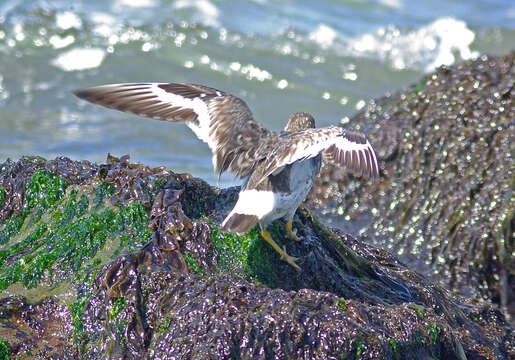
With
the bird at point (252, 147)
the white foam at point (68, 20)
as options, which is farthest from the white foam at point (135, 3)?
the bird at point (252, 147)

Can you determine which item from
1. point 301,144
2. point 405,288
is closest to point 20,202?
point 301,144

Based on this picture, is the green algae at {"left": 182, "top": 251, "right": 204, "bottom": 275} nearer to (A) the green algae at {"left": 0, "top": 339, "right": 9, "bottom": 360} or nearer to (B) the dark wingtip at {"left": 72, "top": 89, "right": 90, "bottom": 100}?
(A) the green algae at {"left": 0, "top": 339, "right": 9, "bottom": 360}

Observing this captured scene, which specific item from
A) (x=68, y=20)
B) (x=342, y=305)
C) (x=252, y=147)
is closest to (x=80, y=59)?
(x=68, y=20)

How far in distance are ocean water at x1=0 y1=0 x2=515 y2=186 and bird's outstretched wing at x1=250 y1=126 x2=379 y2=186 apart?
14.6 ft

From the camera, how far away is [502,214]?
207 inches

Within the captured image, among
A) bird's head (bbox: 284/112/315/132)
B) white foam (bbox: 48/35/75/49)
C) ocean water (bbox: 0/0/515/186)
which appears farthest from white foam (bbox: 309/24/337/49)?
bird's head (bbox: 284/112/315/132)

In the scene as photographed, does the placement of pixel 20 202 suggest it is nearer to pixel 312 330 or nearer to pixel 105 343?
pixel 105 343

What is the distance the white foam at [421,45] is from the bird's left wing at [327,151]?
8.28 m

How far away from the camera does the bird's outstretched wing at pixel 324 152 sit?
151 inches

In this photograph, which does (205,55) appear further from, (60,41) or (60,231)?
(60,231)

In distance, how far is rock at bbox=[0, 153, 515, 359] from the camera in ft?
9.63

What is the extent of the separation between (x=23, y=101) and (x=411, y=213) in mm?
6405

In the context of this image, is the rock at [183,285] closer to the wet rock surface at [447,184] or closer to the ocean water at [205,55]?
the wet rock surface at [447,184]

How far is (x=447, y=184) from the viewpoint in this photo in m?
5.67
